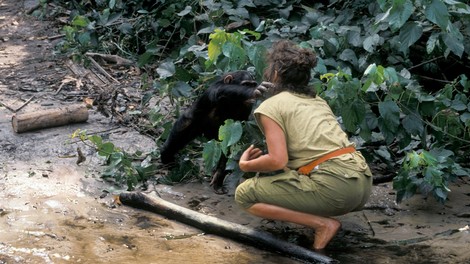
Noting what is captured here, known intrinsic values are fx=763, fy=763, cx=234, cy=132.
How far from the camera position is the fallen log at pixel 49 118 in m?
7.37

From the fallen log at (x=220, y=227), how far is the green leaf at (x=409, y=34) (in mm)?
2257

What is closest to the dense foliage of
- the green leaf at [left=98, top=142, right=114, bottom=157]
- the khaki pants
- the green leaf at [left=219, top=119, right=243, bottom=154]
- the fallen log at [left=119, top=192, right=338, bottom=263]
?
the green leaf at [left=219, top=119, right=243, bottom=154]

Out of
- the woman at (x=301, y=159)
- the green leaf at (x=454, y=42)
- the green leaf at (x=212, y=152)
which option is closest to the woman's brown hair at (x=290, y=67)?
the woman at (x=301, y=159)

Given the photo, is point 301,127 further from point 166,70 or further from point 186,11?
point 186,11

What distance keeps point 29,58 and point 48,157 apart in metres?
3.21

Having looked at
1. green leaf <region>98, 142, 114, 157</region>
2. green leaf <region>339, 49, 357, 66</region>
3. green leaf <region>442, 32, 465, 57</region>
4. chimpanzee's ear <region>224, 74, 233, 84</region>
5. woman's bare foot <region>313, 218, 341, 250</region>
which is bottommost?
green leaf <region>98, 142, 114, 157</region>

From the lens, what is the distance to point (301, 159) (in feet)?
17.4

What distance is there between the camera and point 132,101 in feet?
27.9

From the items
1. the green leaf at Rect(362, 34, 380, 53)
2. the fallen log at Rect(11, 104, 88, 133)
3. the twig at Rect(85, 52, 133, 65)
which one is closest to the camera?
the green leaf at Rect(362, 34, 380, 53)

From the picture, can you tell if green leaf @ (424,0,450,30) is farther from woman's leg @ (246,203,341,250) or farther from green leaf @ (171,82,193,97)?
green leaf @ (171,82,193,97)

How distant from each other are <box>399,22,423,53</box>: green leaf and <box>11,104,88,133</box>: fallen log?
323cm

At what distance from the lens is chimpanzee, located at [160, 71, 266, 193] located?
21.2 ft

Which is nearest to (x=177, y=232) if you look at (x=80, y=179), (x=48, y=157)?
(x=80, y=179)

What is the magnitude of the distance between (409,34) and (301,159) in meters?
1.99
